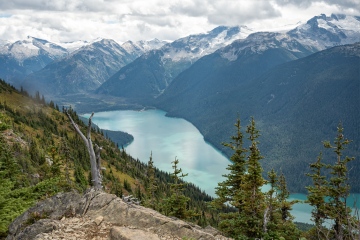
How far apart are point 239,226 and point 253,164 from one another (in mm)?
5386

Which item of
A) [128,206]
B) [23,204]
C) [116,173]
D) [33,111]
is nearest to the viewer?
[128,206]

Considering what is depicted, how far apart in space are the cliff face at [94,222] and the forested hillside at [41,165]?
278cm

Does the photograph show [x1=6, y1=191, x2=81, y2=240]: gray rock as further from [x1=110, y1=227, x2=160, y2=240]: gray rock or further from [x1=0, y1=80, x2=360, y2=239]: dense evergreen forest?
[x1=110, y1=227, x2=160, y2=240]: gray rock

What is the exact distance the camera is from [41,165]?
4647 cm

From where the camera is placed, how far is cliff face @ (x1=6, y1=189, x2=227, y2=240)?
525 inches

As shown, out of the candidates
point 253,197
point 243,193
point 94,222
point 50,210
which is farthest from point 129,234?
point 243,193

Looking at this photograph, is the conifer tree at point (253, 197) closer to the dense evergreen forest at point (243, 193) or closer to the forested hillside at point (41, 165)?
the dense evergreen forest at point (243, 193)

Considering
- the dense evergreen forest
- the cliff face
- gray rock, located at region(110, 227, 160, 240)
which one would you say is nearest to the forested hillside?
the dense evergreen forest

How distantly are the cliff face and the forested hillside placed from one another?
278 centimetres

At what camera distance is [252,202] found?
2675 centimetres

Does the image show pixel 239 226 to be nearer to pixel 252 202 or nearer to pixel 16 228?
pixel 252 202

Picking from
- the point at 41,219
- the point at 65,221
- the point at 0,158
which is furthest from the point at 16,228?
the point at 0,158

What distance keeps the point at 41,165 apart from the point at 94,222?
119ft

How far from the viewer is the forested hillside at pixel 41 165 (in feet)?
61.3
